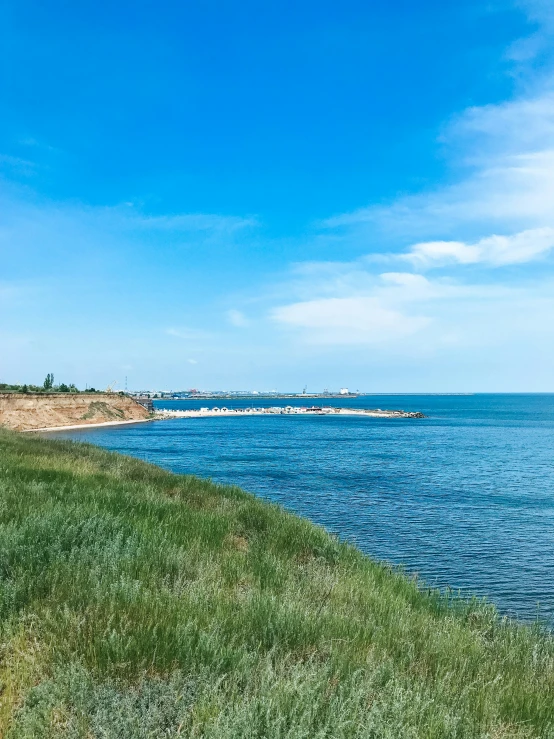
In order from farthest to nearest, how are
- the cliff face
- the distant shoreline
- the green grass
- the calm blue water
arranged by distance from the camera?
1. the distant shoreline
2. the cliff face
3. the calm blue water
4. the green grass

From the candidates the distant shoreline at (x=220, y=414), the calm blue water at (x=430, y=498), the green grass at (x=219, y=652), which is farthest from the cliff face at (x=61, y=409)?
the green grass at (x=219, y=652)

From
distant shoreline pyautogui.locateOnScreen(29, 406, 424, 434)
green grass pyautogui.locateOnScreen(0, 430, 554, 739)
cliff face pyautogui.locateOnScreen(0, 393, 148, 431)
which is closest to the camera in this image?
green grass pyautogui.locateOnScreen(0, 430, 554, 739)

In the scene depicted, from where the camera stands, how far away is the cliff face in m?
75.4

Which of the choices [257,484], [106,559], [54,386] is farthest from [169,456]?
[54,386]

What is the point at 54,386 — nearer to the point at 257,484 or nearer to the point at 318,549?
the point at 257,484

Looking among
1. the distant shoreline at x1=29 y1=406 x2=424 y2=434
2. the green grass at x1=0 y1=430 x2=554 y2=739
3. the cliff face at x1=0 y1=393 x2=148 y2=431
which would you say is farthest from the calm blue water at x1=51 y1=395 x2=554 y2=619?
the distant shoreline at x1=29 y1=406 x2=424 y2=434

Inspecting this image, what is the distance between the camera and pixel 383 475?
37188mm

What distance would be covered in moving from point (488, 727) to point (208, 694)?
211 centimetres

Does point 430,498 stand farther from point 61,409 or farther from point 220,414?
point 220,414

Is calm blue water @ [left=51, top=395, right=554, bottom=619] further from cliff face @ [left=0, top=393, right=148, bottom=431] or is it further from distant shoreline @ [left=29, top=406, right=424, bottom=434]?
distant shoreline @ [left=29, top=406, right=424, bottom=434]

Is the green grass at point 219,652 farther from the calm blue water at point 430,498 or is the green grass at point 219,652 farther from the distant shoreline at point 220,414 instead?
the distant shoreline at point 220,414

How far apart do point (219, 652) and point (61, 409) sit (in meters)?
91.7

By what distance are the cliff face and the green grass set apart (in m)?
63.1

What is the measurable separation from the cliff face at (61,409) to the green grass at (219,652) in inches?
2486
